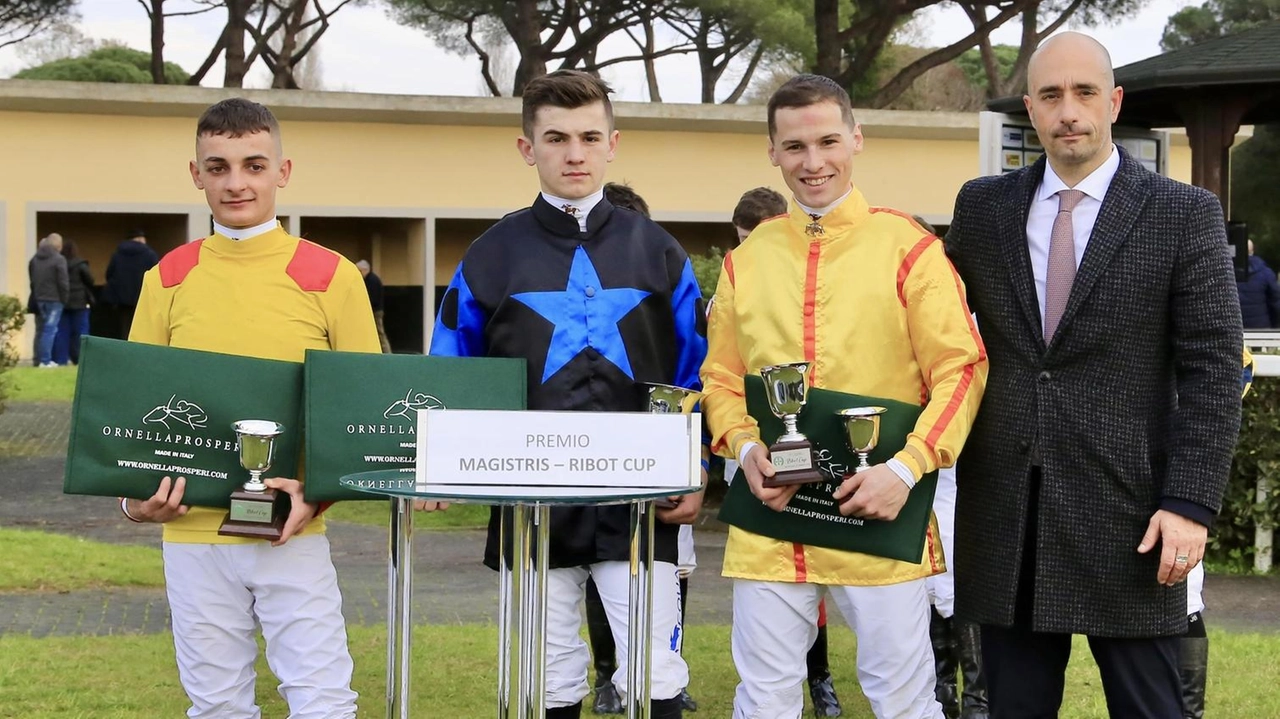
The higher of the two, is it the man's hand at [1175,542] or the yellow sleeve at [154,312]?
the yellow sleeve at [154,312]

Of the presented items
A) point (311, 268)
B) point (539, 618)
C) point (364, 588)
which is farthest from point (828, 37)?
point (539, 618)

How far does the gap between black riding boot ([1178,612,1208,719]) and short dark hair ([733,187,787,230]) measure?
244cm

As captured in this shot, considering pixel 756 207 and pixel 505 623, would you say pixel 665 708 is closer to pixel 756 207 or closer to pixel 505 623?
pixel 505 623

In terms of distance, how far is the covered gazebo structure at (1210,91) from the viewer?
12.0 m

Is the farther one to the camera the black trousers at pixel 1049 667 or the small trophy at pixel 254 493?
the small trophy at pixel 254 493

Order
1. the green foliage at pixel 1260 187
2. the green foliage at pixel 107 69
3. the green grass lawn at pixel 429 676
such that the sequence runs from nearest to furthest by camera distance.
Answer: the green grass lawn at pixel 429 676 < the green foliage at pixel 1260 187 < the green foliage at pixel 107 69

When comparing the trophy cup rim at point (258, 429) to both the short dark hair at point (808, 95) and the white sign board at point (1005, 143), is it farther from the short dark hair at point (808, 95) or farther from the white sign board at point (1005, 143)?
the white sign board at point (1005, 143)

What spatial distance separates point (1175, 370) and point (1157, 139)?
31.6 feet

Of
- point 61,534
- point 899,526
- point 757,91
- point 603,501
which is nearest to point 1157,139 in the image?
point 61,534

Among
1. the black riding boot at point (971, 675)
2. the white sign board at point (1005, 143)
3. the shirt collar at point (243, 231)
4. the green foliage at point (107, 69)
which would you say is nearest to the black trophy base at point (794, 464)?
the shirt collar at point (243, 231)

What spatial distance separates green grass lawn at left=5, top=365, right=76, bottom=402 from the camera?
16.2 m

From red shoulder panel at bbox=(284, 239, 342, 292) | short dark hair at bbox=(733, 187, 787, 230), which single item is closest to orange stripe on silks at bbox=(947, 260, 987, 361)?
red shoulder panel at bbox=(284, 239, 342, 292)

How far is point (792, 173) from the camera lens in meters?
3.91

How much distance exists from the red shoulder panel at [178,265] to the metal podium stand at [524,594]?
106cm
